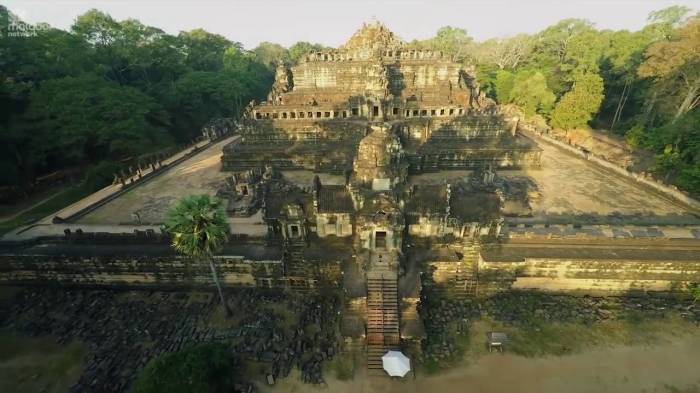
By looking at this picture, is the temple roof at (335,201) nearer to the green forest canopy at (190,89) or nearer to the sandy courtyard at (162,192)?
the sandy courtyard at (162,192)

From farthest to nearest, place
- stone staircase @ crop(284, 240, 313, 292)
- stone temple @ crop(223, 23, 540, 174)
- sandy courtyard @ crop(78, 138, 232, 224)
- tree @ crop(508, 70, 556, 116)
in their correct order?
tree @ crop(508, 70, 556, 116)
stone temple @ crop(223, 23, 540, 174)
sandy courtyard @ crop(78, 138, 232, 224)
stone staircase @ crop(284, 240, 313, 292)

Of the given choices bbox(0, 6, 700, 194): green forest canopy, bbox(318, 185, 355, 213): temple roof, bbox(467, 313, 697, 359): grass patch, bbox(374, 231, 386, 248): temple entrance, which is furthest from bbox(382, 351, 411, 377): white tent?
bbox(0, 6, 700, 194): green forest canopy

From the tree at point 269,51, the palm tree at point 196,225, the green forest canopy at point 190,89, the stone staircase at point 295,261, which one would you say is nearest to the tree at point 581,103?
the green forest canopy at point 190,89

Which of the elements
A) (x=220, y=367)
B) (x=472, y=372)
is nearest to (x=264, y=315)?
(x=220, y=367)

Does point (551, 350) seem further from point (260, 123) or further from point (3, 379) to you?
point (260, 123)

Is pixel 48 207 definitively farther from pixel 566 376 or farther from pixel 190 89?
pixel 566 376

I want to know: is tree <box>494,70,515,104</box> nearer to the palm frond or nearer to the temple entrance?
the temple entrance
